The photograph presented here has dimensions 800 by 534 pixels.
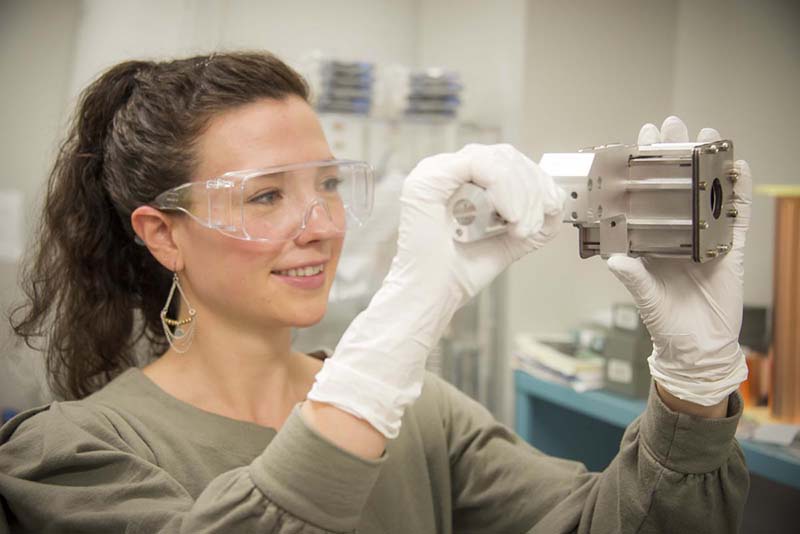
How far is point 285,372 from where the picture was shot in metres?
1.31

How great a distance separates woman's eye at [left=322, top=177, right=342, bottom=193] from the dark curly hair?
165mm

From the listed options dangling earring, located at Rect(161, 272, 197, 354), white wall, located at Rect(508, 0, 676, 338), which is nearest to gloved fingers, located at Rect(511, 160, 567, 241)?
dangling earring, located at Rect(161, 272, 197, 354)

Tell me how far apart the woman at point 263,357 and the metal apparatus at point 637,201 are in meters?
0.03

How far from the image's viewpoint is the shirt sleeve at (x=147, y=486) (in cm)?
79

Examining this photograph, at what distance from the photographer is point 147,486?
3.13ft

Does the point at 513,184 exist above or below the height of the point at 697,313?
above

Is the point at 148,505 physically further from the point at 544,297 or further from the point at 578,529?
the point at 544,297

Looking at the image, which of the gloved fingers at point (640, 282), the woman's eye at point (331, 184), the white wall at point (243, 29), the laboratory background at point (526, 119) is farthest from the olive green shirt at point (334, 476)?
the white wall at point (243, 29)

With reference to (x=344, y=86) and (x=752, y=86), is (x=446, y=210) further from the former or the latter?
(x=344, y=86)

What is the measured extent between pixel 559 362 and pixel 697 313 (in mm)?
1276

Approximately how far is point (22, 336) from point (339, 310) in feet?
4.73

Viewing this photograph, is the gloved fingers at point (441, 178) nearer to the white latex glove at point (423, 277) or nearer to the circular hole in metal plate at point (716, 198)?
the white latex glove at point (423, 277)

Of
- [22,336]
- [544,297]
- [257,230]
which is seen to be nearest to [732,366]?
[257,230]

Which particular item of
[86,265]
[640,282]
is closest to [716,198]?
[640,282]
